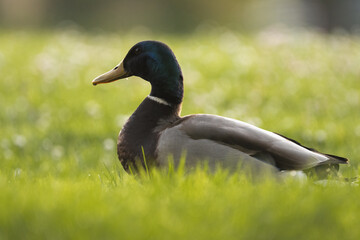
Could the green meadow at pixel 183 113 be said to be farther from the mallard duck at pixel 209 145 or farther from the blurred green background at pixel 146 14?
the blurred green background at pixel 146 14

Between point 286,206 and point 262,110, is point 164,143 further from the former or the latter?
point 262,110

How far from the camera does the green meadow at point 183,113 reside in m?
2.59

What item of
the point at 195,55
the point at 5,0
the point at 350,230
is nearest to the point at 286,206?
the point at 350,230

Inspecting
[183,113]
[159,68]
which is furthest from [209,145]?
[183,113]

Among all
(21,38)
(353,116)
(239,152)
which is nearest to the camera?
(239,152)

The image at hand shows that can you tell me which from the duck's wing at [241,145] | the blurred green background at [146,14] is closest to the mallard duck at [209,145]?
the duck's wing at [241,145]

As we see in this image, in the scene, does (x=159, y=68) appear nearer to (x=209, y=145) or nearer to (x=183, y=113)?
(x=209, y=145)

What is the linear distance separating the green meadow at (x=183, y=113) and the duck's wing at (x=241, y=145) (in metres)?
0.19

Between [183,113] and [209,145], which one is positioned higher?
[183,113]

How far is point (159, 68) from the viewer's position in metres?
4.16

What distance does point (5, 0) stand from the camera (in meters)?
25.2

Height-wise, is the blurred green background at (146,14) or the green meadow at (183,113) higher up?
the blurred green background at (146,14)

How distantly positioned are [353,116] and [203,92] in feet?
6.87

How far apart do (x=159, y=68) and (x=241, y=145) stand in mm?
891
